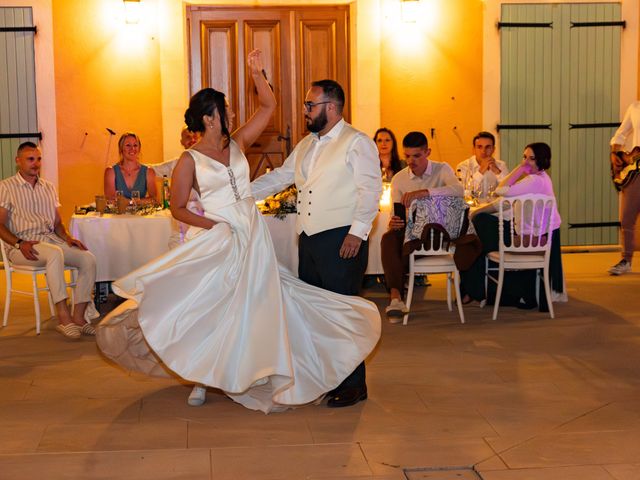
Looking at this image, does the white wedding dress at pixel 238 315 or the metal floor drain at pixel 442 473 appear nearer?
the metal floor drain at pixel 442 473

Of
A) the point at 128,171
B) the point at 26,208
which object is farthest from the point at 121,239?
the point at 128,171

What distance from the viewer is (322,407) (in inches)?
185

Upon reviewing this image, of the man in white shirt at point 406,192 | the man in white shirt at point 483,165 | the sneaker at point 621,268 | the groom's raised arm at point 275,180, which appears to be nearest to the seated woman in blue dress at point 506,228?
the man in white shirt at point 406,192

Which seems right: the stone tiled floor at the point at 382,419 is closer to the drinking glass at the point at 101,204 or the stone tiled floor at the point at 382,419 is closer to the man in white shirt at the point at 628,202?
the drinking glass at the point at 101,204

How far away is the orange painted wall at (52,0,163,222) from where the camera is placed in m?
9.38

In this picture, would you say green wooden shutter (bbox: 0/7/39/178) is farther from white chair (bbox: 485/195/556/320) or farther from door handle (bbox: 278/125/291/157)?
white chair (bbox: 485/195/556/320)

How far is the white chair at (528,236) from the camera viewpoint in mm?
6834

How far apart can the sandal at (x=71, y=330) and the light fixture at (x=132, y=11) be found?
3.89 metres

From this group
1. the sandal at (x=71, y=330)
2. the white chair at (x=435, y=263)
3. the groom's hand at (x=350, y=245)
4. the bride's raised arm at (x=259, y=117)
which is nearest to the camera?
the groom's hand at (x=350, y=245)

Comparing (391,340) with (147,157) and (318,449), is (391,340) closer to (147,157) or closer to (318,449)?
(318,449)

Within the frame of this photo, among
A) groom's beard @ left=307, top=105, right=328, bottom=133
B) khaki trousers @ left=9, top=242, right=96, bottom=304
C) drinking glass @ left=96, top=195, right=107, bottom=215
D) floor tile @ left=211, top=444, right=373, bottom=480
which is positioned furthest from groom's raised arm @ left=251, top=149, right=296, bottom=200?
drinking glass @ left=96, top=195, right=107, bottom=215

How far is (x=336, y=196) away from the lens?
15.3ft

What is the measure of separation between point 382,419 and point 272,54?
19.3 feet

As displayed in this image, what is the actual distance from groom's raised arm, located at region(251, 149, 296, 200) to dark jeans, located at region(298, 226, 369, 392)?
33 centimetres
